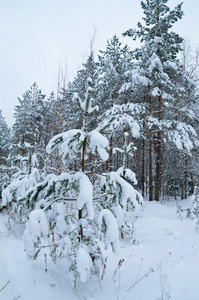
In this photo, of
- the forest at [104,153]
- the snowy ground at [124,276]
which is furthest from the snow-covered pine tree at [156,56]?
the snowy ground at [124,276]

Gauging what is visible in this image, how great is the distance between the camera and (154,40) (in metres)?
11.4

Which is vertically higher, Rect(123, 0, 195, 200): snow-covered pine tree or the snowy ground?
Rect(123, 0, 195, 200): snow-covered pine tree

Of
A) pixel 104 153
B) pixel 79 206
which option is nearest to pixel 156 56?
pixel 104 153

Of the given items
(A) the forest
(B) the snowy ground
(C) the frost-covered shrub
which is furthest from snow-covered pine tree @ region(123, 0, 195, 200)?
(C) the frost-covered shrub

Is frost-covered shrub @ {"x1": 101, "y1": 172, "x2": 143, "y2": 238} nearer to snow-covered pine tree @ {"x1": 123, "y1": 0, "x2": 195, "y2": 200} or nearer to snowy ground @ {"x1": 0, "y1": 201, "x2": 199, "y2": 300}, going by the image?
snowy ground @ {"x1": 0, "y1": 201, "x2": 199, "y2": 300}

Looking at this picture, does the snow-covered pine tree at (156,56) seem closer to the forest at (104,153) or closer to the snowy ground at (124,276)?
the forest at (104,153)

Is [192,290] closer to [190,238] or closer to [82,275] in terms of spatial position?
[82,275]

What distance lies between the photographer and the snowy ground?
104 inches

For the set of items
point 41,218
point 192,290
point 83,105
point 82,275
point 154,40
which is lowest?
point 192,290

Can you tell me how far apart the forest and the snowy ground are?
0.19 meters

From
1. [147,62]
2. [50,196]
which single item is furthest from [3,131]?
[50,196]

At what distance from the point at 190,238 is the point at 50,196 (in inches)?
165

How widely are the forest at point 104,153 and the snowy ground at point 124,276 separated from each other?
191 millimetres

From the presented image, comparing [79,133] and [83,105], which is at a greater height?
[83,105]
